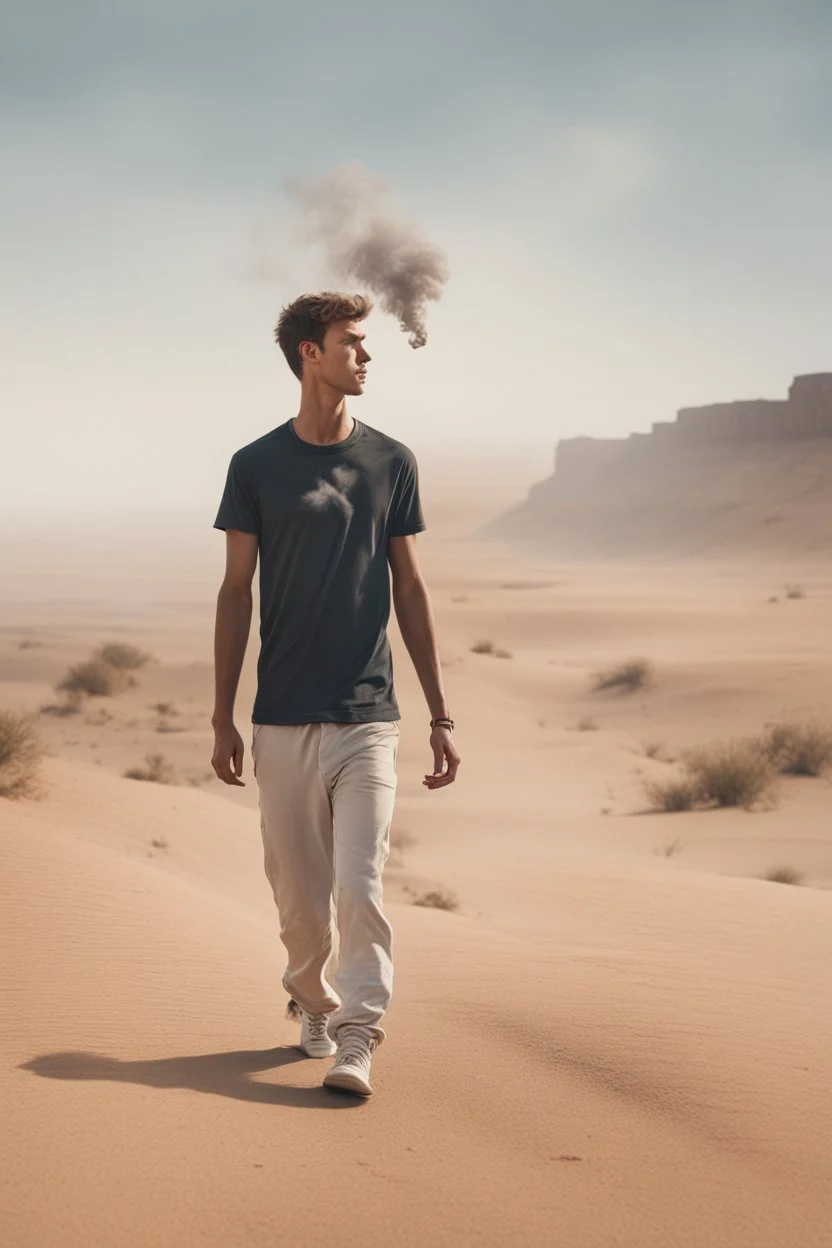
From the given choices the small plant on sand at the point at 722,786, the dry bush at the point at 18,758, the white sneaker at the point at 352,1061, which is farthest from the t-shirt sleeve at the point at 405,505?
the small plant on sand at the point at 722,786

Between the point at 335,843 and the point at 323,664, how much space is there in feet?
1.76

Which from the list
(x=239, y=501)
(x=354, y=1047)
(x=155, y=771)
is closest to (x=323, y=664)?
(x=239, y=501)

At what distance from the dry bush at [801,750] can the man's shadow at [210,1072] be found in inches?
553

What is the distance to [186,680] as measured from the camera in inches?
1062

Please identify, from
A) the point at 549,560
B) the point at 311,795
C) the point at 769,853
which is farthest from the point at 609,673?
the point at 549,560

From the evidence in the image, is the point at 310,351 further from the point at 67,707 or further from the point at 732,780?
the point at 67,707

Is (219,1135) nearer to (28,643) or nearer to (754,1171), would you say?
(754,1171)

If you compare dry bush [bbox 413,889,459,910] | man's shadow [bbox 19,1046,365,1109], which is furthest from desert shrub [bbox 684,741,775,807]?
man's shadow [bbox 19,1046,365,1109]

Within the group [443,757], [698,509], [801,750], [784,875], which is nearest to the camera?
[443,757]

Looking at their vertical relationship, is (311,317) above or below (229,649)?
above

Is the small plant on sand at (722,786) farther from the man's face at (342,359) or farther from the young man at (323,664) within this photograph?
the man's face at (342,359)

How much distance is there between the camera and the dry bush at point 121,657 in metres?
27.3

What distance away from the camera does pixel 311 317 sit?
429 centimetres

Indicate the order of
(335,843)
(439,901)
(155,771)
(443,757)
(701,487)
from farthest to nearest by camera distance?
(701,487)
(155,771)
(439,901)
(443,757)
(335,843)
